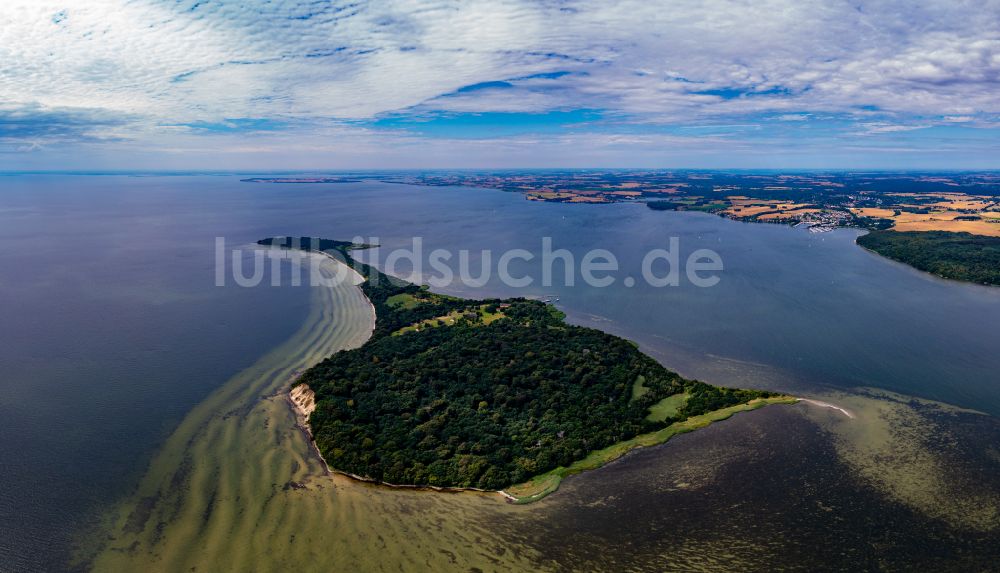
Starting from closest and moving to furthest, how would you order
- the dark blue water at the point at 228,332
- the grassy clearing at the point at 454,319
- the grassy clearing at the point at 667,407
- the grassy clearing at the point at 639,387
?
the dark blue water at the point at 228,332 < the grassy clearing at the point at 667,407 < the grassy clearing at the point at 639,387 < the grassy clearing at the point at 454,319

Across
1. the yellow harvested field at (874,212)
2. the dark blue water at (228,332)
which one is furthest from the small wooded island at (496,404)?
the yellow harvested field at (874,212)

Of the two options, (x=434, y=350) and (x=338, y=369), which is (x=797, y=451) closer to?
(x=434, y=350)

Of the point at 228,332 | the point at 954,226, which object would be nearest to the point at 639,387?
the point at 228,332

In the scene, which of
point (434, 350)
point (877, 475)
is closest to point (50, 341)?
point (434, 350)

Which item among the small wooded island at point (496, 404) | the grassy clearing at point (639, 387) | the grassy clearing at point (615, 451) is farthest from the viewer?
the grassy clearing at point (639, 387)

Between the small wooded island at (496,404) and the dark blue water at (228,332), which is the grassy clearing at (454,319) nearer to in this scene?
the small wooded island at (496,404)

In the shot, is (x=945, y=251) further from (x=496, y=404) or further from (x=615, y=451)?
(x=496, y=404)
